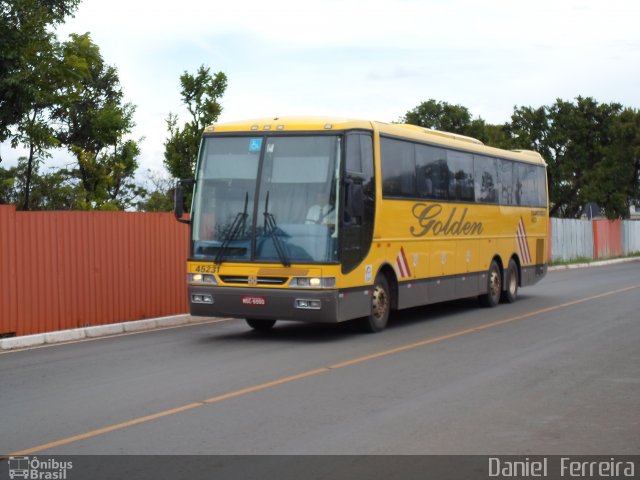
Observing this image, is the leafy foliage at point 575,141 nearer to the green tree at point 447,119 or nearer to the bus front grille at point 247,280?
the green tree at point 447,119

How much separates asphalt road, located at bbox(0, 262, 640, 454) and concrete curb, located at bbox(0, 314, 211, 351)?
23.5 inches

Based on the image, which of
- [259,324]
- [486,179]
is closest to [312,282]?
[259,324]

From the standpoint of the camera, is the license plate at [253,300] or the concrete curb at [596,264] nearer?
the license plate at [253,300]

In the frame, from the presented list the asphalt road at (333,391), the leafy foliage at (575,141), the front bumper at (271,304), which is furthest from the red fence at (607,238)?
the front bumper at (271,304)

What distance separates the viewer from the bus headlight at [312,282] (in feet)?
45.6

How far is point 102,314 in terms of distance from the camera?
17.0 meters

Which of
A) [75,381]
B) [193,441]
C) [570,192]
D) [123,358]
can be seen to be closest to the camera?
[193,441]

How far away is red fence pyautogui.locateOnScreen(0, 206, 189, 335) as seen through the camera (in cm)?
1523

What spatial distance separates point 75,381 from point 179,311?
830 cm

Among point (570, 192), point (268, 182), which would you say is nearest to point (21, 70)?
point (268, 182)

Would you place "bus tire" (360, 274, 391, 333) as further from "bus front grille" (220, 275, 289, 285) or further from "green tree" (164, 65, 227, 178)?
"green tree" (164, 65, 227, 178)
